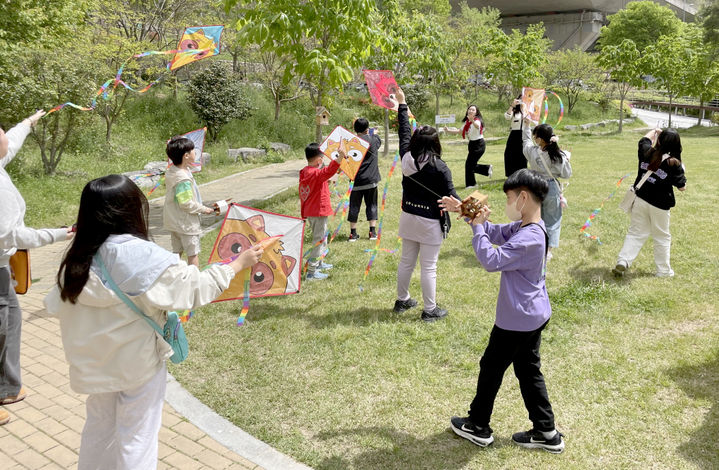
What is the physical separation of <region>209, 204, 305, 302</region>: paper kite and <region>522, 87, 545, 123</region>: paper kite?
4.37 meters

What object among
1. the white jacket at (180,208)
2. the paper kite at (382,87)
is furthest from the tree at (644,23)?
the white jacket at (180,208)

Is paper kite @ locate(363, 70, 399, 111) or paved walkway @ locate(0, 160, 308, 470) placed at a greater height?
paper kite @ locate(363, 70, 399, 111)

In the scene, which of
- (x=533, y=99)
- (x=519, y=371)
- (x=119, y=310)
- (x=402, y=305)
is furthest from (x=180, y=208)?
(x=533, y=99)

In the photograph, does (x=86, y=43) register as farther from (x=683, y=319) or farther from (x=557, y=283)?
(x=683, y=319)

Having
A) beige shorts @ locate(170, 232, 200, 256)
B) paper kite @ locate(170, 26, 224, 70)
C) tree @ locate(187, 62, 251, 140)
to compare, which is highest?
paper kite @ locate(170, 26, 224, 70)

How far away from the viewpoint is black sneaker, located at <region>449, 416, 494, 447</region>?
3.47 metres

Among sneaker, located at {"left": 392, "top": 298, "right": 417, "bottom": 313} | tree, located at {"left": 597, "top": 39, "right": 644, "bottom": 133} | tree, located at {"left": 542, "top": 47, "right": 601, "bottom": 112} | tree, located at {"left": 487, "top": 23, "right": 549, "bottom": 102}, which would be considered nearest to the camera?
sneaker, located at {"left": 392, "top": 298, "right": 417, "bottom": 313}

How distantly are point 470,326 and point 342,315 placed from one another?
134 cm

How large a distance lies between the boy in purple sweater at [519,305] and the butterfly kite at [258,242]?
1.49 metres

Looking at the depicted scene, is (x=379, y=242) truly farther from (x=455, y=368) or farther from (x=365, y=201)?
(x=455, y=368)

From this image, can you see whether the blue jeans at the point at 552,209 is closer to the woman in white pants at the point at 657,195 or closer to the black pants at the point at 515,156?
the woman in white pants at the point at 657,195

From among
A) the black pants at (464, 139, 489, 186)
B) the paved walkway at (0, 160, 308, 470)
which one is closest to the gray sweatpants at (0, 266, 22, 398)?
the paved walkway at (0, 160, 308, 470)

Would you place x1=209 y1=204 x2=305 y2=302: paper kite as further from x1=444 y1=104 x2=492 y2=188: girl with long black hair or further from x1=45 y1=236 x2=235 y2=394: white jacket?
x1=444 y1=104 x2=492 y2=188: girl with long black hair

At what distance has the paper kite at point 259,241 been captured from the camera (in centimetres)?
405
